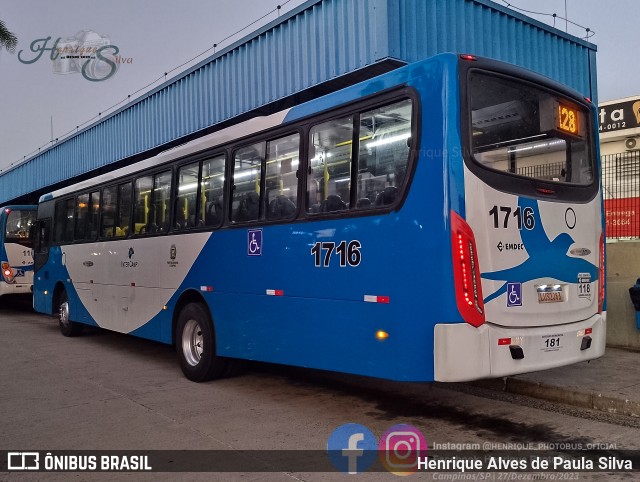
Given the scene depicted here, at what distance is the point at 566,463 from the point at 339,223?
9.29 ft

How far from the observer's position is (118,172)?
421 inches

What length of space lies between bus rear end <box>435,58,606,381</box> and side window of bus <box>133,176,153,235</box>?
236 inches

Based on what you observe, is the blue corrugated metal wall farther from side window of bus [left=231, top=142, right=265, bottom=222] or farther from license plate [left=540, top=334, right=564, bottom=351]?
license plate [left=540, top=334, right=564, bottom=351]

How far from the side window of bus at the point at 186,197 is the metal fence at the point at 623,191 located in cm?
658

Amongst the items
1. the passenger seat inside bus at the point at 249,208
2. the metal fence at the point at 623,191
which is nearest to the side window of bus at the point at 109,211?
the passenger seat inside bus at the point at 249,208

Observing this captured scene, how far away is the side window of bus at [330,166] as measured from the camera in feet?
18.9

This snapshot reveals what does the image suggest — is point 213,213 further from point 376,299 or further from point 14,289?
point 14,289

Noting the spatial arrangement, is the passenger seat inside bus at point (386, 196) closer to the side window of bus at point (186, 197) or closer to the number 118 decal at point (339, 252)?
the number 118 decal at point (339, 252)

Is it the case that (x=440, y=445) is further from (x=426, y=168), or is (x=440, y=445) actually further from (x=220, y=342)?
(x=220, y=342)

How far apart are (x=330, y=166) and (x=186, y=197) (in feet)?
10.6

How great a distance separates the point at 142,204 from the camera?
31.9 ft

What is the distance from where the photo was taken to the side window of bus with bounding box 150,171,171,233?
891cm

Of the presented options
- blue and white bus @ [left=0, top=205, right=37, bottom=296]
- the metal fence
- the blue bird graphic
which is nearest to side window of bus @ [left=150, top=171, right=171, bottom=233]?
the blue bird graphic

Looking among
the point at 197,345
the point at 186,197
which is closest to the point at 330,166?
the point at 186,197
